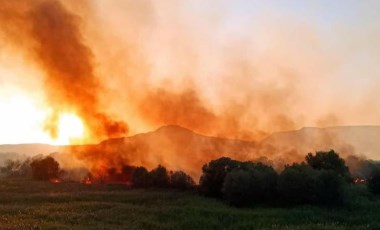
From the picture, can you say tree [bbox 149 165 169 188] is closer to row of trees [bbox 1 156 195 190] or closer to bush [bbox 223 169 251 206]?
row of trees [bbox 1 156 195 190]

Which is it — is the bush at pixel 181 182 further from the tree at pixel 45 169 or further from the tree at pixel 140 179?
the tree at pixel 45 169

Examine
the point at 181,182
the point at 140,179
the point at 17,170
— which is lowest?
the point at 181,182

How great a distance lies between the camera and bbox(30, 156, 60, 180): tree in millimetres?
91250

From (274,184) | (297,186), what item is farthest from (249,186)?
(297,186)

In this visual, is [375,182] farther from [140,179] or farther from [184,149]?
[184,149]

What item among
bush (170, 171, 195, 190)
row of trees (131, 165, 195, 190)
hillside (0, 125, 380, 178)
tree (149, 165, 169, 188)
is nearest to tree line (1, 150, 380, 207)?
bush (170, 171, 195, 190)

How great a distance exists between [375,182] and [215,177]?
21087 mm

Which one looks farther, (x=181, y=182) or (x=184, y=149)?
(x=184, y=149)

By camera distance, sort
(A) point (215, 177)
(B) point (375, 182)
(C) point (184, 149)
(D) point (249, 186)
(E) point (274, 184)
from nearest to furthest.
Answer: (D) point (249, 186)
(E) point (274, 184)
(A) point (215, 177)
(B) point (375, 182)
(C) point (184, 149)

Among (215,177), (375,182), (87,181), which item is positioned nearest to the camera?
(215,177)

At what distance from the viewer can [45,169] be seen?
302 feet

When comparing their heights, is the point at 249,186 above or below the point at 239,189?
above

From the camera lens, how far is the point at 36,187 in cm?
6956

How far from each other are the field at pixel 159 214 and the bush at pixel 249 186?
5.78ft
